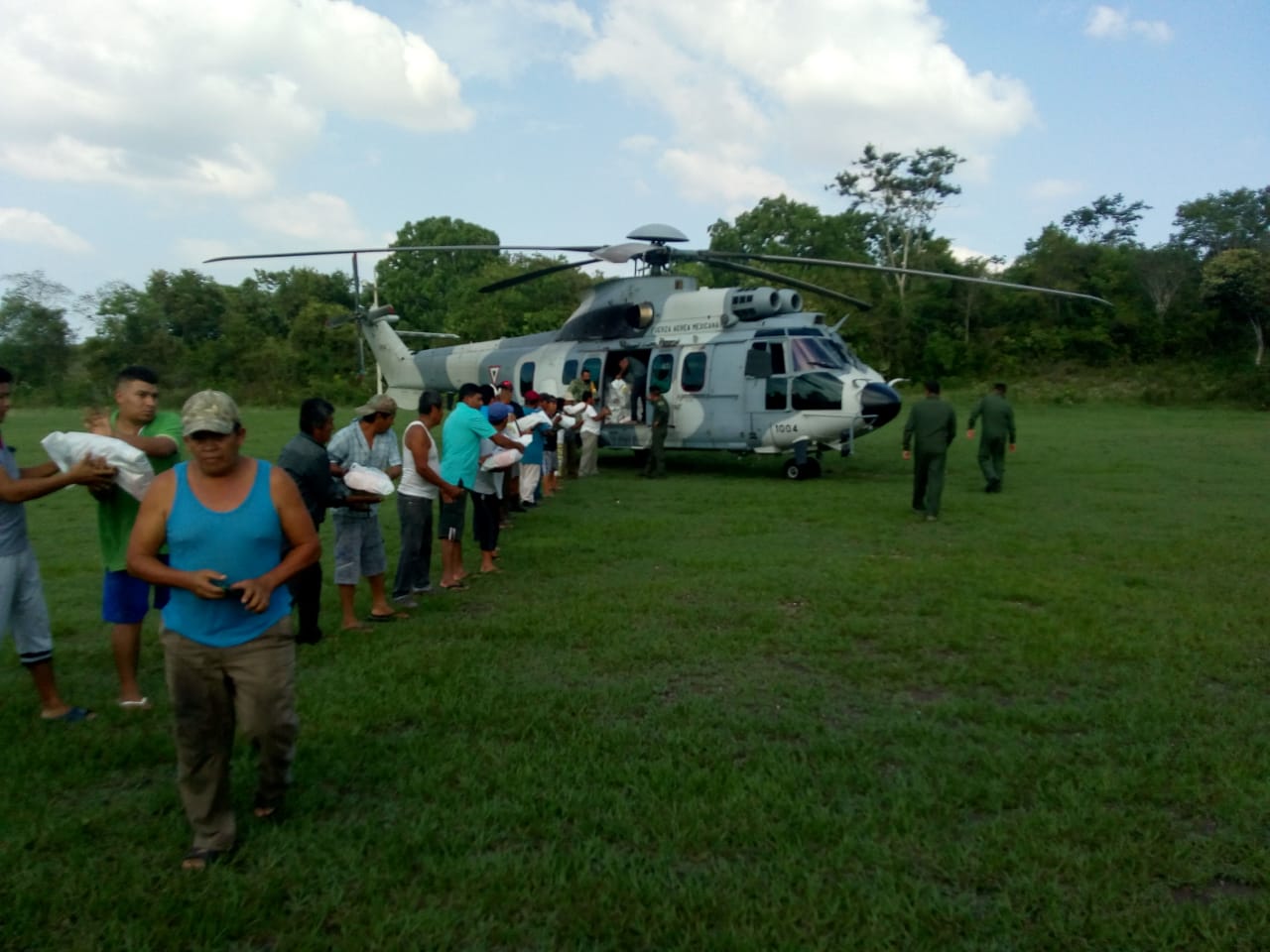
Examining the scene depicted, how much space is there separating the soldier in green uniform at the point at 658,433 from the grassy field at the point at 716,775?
6.92m

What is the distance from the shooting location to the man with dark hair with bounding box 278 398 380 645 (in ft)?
18.8

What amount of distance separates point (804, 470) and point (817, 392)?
→ 124 cm

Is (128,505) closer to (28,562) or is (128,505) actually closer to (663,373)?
(28,562)

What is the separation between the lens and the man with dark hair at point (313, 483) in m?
5.74

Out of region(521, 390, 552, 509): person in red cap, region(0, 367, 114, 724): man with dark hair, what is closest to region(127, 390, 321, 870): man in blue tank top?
region(0, 367, 114, 724): man with dark hair

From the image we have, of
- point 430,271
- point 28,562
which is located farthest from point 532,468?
point 430,271

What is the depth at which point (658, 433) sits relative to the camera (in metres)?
14.9

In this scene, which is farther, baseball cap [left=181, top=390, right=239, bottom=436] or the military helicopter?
the military helicopter

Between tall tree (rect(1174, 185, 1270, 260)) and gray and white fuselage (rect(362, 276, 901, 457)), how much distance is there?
35779 millimetres

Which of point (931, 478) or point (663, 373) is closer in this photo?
point (931, 478)

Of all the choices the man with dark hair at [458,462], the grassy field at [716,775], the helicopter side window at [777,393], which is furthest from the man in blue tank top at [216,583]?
the helicopter side window at [777,393]

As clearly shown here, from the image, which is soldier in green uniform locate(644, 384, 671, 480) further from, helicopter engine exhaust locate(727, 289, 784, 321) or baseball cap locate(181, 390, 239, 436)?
baseball cap locate(181, 390, 239, 436)

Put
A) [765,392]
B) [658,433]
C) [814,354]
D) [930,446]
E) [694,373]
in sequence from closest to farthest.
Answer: [930,446] → [814,354] → [765,392] → [658,433] → [694,373]

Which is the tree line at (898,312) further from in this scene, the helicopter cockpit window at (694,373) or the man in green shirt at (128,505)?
the man in green shirt at (128,505)
